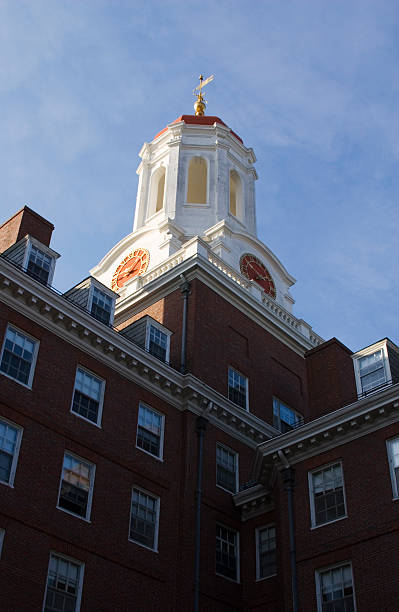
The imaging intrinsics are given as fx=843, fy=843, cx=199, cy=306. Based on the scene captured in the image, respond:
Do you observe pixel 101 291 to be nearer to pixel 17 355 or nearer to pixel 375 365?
pixel 17 355

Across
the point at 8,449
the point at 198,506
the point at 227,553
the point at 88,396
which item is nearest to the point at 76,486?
the point at 8,449

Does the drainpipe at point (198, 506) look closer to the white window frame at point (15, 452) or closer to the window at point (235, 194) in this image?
the white window frame at point (15, 452)

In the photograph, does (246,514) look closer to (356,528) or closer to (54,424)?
(356,528)

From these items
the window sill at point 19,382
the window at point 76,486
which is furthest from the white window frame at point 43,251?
the window at point 76,486

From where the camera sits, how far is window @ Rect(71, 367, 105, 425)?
30.5 m

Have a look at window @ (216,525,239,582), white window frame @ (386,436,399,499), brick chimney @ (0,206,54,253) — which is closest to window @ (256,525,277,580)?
window @ (216,525,239,582)

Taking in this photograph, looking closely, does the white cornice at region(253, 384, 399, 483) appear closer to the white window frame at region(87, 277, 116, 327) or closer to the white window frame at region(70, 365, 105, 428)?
the white window frame at region(70, 365, 105, 428)

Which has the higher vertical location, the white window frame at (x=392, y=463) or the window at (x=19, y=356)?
the window at (x=19, y=356)

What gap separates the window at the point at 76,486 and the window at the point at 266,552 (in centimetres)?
777

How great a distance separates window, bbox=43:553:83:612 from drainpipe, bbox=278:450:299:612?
7.12 meters

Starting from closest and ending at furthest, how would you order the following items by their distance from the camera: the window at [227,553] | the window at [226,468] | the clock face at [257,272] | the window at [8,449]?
the window at [8,449] < the window at [227,553] < the window at [226,468] < the clock face at [257,272]

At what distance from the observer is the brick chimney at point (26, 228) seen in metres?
35.8

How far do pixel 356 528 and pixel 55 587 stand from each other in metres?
9.86

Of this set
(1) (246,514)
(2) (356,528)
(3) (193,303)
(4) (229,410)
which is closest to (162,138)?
(3) (193,303)
